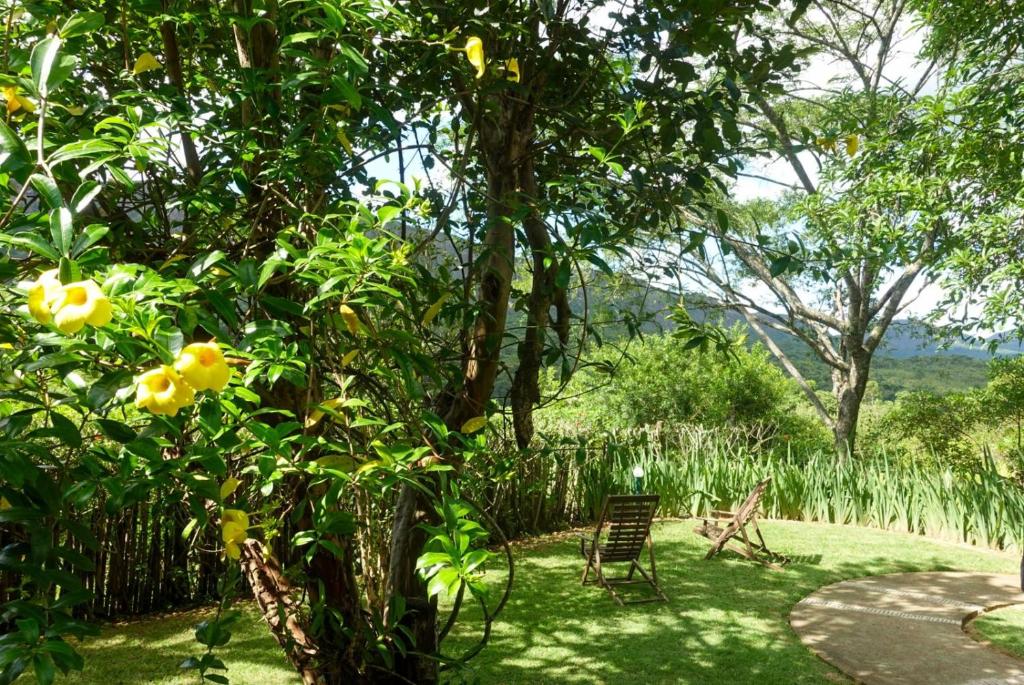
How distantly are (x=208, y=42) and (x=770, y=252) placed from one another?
1.95 m

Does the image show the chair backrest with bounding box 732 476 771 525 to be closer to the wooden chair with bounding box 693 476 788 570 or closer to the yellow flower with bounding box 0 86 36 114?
the wooden chair with bounding box 693 476 788 570

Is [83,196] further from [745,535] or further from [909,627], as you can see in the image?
[745,535]

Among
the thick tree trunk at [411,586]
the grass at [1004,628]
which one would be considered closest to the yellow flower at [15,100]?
the thick tree trunk at [411,586]

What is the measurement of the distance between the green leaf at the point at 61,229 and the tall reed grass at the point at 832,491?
635cm

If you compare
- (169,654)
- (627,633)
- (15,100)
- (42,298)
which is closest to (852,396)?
(627,633)

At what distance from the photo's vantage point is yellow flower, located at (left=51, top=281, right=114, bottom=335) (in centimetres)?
89

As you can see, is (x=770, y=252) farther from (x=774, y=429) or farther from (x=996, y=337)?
(x=774, y=429)

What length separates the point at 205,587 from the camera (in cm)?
507

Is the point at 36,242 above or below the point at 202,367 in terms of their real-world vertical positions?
above

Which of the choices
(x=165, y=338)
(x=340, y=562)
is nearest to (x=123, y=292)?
(x=165, y=338)

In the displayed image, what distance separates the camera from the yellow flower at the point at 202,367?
3.12 ft

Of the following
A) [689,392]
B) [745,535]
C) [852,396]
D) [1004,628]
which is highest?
[689,392]

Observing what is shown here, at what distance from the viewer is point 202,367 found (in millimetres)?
959

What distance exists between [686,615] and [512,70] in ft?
11.9
